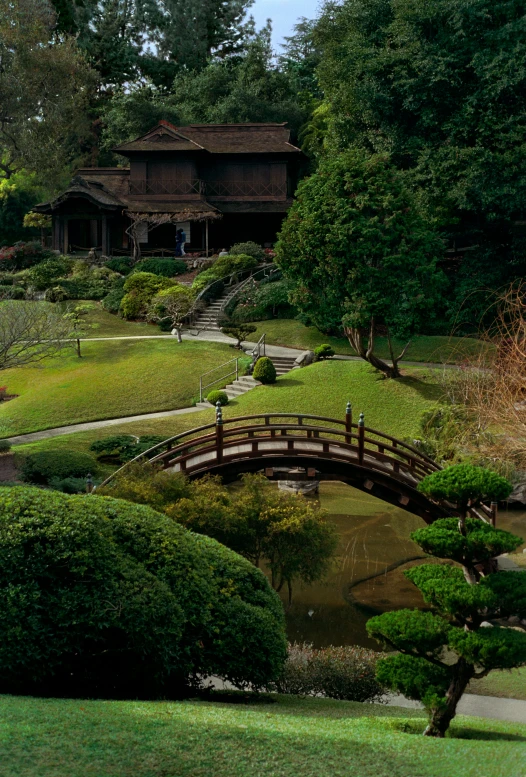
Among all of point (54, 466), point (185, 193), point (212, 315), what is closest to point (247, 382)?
point (212, 315)

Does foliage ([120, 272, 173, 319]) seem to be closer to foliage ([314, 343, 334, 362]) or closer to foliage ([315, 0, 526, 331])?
foliage ([314, 343, 334, 362])

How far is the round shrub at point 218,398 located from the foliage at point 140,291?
12.3 meters

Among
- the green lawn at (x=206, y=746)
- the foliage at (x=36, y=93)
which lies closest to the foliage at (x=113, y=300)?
the foliage at (x=36, y=93)

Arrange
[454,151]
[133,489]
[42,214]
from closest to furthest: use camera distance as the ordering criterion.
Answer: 1. [133,489]
2. [454,151]
3. [42,214]

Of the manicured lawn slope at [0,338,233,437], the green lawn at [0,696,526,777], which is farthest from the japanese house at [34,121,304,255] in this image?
the green lawn at [0,696,526,777]

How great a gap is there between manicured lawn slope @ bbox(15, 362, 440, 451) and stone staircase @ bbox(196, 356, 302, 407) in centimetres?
59

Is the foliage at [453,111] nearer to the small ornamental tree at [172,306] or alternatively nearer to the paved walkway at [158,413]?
the paved walkway at [158,413]

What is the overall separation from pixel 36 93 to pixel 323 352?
30.8 metres

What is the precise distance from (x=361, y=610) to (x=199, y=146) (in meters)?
37.1

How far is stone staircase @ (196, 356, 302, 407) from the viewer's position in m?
34.5

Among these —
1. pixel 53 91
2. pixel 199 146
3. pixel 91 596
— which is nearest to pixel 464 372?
pixel 91 596

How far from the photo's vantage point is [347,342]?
40188 mm

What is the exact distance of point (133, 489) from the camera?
18.8 metres

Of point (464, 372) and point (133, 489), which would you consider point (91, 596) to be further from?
point (464, 372)
